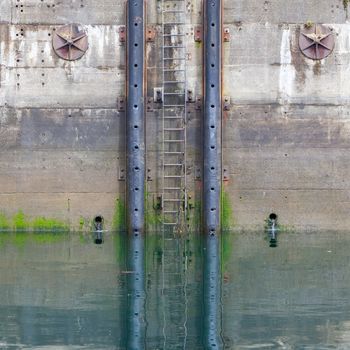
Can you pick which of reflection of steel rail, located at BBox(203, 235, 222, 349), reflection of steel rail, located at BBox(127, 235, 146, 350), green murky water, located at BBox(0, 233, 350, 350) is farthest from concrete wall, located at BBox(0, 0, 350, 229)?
reflection of steel rail, located at BBox(203, 235, 222, 349)

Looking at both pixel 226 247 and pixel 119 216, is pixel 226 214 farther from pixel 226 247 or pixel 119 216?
pixel 119 216

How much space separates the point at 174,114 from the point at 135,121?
0.90 m

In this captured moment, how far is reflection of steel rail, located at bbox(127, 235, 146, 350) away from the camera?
14547mm

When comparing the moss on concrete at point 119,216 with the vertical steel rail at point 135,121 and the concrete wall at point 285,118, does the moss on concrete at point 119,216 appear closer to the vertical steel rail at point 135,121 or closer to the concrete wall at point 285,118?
the vertical steel rail at point 135,121

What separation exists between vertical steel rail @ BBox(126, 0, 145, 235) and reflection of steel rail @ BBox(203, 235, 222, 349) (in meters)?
1.56

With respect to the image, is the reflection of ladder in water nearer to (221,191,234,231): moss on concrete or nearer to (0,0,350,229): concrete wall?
(0,0,350,229): concrete wall

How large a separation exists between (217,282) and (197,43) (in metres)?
6.78

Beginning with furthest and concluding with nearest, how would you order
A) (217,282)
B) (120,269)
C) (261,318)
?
(120,269), (217,282), (261,318)

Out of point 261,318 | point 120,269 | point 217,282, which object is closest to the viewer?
point 261,318

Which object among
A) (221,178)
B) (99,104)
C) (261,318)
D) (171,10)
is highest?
(171,10)

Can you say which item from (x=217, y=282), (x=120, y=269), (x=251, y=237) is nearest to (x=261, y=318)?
(x=217, y=282)

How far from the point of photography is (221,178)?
2333cm

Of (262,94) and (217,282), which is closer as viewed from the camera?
(217,282)

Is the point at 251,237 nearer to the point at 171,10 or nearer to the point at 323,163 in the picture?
the point at 323,163
